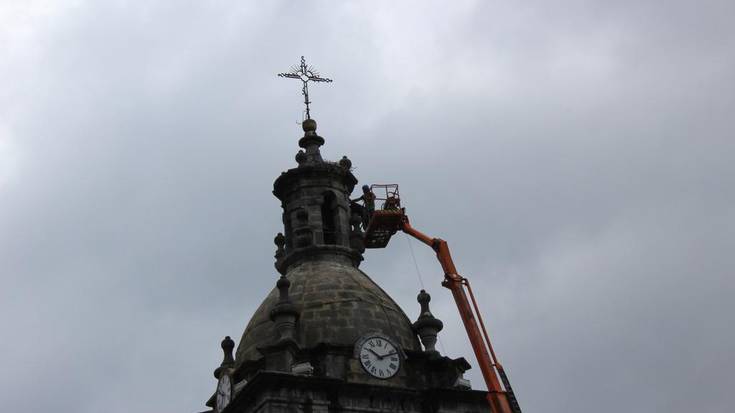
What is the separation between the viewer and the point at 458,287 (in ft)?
160

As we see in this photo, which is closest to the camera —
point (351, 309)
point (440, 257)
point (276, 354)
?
point (276, 354)

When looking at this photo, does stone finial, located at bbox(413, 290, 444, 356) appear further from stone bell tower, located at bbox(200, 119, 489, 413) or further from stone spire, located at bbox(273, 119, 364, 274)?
stone spire, located at bbox(273, 119, 364, 274)

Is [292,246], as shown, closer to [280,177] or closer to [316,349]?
[280,177]

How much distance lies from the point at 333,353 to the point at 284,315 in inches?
97.9

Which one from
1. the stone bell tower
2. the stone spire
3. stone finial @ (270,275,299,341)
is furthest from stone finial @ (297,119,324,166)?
stone finial @ (270,275,299,341)

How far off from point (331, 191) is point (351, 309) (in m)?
8.94

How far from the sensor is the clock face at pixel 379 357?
140ft

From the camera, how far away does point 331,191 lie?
52.2 metres

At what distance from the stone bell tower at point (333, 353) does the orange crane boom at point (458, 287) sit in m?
1.05

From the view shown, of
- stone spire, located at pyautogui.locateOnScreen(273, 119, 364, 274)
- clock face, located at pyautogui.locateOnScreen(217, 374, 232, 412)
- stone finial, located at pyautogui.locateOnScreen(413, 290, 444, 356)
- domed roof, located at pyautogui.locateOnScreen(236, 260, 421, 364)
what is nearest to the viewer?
clock face, located at pyautogui.locateOnScreen(217, 374, 232, 412)

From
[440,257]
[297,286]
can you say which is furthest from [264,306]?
[440,257]

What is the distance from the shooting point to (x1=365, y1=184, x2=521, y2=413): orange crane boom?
44.5 meters

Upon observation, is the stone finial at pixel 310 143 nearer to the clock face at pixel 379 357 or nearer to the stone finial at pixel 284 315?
the stone finial at pixel 284 315

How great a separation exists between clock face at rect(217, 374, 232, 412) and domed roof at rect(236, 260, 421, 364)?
102cm
